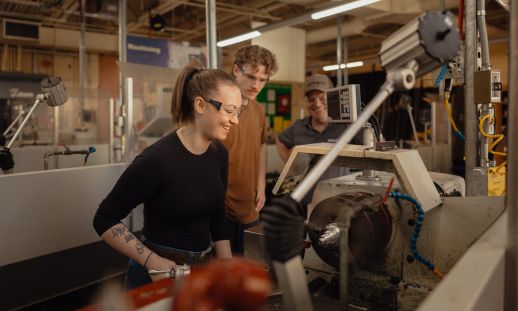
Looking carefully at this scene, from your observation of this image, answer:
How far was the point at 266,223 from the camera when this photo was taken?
21.0 inches

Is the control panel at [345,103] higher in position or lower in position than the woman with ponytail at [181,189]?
higher

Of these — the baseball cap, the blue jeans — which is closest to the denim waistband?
the blue jeans

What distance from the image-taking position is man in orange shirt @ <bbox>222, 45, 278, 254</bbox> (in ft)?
6.37

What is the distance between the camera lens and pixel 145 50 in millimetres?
4289

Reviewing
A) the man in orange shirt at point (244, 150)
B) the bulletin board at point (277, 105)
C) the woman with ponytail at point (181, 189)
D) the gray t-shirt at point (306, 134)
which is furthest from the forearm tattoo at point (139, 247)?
the bulletin board at point (277, 105)

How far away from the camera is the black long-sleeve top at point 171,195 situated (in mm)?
1229

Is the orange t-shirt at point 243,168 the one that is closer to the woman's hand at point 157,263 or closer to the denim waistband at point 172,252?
the denim waistband at point 172,252

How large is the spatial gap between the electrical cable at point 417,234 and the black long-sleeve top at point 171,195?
0.63 metres

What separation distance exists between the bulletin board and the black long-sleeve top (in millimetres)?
6010

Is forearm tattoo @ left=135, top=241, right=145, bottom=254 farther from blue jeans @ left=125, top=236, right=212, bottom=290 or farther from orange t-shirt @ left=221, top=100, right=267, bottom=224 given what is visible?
orange t-shirt @ left=221, top=100, right=267, bottom=224

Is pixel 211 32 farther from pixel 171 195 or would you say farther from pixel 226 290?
pixel 226 290

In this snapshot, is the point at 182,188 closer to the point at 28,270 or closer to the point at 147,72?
the point at 28,270

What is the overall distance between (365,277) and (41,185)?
66.3 inches

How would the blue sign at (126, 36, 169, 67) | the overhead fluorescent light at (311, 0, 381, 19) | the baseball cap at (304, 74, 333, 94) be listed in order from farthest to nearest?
the blue sign at (126, 36, 169, 67)
the baseball cap at (304, 74, 333, 94)
the overhead fluorescent light at (311, 0, 381, 19)
